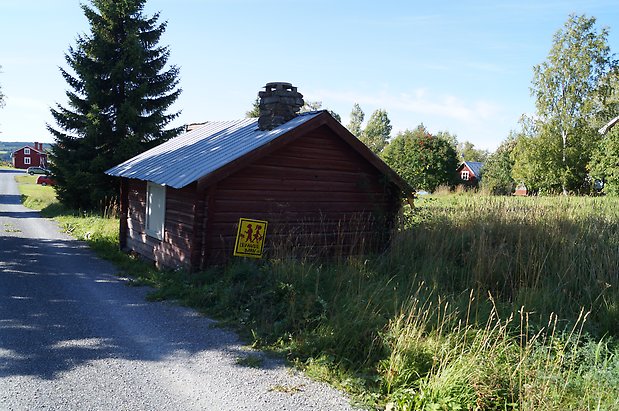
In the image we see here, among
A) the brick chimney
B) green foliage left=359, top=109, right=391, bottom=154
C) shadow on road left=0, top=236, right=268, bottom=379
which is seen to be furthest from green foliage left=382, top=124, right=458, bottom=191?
green foliage left=359, top=109, right=391, bottom=154

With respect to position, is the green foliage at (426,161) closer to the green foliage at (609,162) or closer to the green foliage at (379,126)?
the green foliage at (609,162)

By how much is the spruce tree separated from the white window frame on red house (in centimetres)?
963

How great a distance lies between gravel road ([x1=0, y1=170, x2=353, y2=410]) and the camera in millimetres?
4422

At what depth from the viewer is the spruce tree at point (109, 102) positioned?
66.2 feet

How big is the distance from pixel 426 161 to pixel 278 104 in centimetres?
2507

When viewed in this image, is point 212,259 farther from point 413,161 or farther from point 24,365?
point 413,161

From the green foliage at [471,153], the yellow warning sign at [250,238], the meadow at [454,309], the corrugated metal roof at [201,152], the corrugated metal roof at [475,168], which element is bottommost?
the meadow at [454,309]

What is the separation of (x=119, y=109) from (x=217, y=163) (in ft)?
44.7

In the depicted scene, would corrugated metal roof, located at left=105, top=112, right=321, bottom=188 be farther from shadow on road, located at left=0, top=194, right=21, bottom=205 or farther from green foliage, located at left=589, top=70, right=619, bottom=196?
shadow on road, located at left=0, top=194, right=21, bottom=205

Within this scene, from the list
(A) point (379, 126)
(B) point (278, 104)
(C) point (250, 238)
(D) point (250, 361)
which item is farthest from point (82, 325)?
(A) point (379, 126)

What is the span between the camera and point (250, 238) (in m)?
9.10

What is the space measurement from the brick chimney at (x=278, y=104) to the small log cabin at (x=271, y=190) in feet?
0.07

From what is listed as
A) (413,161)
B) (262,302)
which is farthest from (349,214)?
(413,161)

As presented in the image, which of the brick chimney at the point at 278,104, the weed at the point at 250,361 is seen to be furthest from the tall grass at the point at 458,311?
the brick chimney at the point at 278,104
